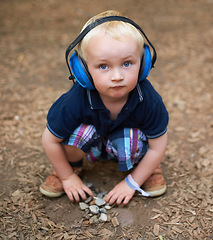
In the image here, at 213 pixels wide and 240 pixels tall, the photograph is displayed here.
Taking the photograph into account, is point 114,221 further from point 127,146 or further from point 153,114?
point 153,114

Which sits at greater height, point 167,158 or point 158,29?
point 158,29

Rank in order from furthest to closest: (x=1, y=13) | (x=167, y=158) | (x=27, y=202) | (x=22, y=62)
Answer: (x=1, y=13) → (x=22, y=62) → (x=167, y=158) → (x=27, y=202)

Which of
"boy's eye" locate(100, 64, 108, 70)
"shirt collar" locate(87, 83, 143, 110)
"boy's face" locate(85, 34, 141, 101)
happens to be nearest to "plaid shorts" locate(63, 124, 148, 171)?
"shirt collar" locate(87, 83, 143, 110)

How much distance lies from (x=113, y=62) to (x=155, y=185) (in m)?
1.12

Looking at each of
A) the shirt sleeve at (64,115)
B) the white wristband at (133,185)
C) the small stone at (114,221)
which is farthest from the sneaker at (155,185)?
the shirt sleeve at (64,115)

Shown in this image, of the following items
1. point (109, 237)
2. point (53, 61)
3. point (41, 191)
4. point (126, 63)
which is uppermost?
point (126, 63)

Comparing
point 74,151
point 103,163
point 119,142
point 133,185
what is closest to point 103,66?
point 119,142

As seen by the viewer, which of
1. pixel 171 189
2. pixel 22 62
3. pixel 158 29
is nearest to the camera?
pixel 171 189

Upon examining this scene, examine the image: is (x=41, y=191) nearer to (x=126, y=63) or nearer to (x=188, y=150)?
(x=126, y=63)

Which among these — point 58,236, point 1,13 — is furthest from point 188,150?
point 1,13

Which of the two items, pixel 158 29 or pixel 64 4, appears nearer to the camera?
pixel 158 29

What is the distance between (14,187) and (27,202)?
208mm

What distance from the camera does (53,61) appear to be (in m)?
4.67

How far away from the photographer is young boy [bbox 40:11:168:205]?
6.26 feet
